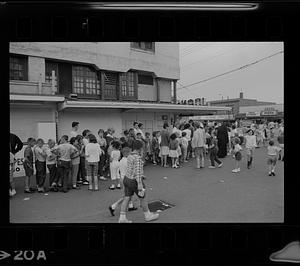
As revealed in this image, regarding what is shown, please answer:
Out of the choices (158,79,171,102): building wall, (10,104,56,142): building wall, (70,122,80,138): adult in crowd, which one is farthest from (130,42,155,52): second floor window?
(10,104,56,142): building wall

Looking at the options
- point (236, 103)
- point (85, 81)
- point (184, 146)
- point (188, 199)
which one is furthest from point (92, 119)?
point (236, 103)

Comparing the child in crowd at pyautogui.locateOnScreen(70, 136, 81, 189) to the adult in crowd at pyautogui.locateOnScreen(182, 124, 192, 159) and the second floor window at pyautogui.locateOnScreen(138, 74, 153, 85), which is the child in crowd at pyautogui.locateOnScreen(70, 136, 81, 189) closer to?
the second floor window at pyautogui.locateOnScreen(138, 74, 153, 85)

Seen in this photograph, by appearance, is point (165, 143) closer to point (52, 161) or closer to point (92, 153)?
point (92, 153)

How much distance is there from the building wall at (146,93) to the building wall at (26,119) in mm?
976

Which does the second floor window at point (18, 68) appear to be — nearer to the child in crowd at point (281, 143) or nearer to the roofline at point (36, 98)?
the roofline at point (36, 98)

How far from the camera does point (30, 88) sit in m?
2.34

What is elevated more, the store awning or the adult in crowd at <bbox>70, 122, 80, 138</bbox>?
the store awning

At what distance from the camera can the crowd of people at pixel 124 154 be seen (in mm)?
2369

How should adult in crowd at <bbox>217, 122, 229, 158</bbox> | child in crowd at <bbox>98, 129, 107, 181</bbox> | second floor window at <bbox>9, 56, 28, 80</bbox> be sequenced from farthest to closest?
adult in crowd at <bbox>217, 122, 229, 158</bbox> < child in crowd at <bbox>98, 129, 107, 181</bbox> < second floor window at <bbox>9, 56, 28, 80</bbox>

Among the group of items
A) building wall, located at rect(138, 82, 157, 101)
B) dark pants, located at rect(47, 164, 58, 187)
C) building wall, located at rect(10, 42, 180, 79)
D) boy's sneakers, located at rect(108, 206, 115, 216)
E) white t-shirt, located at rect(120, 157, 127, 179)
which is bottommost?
boy's sneakers, located at rect(108, 206, 115, 216)

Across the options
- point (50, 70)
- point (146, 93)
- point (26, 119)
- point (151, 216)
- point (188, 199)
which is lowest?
point (151, 216)

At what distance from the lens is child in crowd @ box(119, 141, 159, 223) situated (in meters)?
2.31

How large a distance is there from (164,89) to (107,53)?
81cm

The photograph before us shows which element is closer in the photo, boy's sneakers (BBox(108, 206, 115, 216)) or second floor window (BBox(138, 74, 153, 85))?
boy's sneakers (BBox(108, 206, 115, 216))
